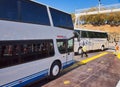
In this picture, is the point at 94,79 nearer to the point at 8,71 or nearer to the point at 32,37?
the point at 32,37

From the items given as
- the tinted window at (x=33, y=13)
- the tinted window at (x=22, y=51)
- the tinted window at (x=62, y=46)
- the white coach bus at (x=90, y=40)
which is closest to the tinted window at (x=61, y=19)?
the tinted window at (x=33, y=13)

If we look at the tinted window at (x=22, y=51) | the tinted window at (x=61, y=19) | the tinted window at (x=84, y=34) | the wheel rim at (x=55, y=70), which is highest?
the tinted window at (x=61, y=19)

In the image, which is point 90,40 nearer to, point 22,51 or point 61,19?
point 61,19

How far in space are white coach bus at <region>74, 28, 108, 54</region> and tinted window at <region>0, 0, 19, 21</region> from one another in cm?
981

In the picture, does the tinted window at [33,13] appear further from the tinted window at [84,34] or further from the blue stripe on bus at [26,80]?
the tinted window at [84,34]

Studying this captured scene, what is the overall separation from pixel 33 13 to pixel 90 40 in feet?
46.8

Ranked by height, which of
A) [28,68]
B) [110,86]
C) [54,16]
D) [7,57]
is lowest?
[110,86]

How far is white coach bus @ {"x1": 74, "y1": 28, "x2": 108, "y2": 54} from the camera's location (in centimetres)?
1773

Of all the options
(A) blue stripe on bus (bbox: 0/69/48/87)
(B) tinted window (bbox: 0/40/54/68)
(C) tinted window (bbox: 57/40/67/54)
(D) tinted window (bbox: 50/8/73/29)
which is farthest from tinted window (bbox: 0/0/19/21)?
(C) tinted window (bbox: 57/40/67/54)

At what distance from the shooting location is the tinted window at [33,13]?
21.6 ft

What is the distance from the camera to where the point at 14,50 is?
19.4ft

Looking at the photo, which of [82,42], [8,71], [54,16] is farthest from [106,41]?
[8,71]

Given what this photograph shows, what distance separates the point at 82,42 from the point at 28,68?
1250 cm

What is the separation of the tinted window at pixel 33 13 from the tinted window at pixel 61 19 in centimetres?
71
